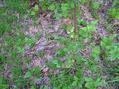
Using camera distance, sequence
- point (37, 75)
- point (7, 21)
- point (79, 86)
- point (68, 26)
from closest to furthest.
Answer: point (79, 86) → point (37, 75) → point (68, 26) → point (7, 21)

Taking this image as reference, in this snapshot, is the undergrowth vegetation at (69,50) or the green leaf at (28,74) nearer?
the undergrowth vegetation at (69,50)

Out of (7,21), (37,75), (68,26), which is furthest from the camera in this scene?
(7,21)

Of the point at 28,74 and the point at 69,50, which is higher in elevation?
the point at 69,50

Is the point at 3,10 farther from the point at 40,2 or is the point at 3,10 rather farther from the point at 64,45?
the point at 64,45

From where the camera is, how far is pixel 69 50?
12.0 feet

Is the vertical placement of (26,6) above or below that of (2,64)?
above

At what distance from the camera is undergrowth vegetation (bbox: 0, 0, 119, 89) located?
136 inches

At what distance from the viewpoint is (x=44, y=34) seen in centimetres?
397

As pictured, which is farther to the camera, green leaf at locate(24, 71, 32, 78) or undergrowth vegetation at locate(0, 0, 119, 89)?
green leaf at locate(24, 71, 32, 78)

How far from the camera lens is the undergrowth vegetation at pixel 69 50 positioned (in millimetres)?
3455

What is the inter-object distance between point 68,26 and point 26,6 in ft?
2.58

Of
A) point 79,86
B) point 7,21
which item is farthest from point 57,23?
point 79,86

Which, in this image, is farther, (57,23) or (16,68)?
(57,23)

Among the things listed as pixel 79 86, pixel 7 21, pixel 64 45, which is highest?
pixel 7 21
